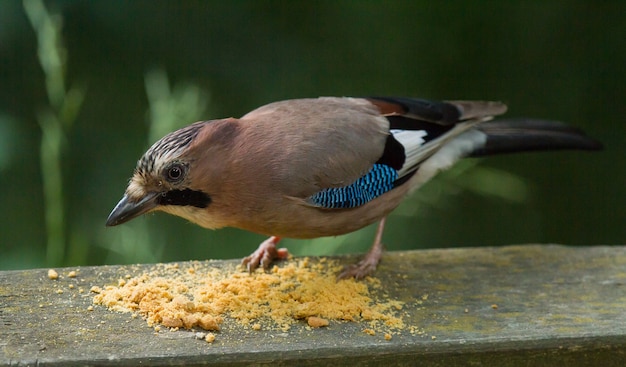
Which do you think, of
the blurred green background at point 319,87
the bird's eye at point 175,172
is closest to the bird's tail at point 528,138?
the blurred green background at point 319,87

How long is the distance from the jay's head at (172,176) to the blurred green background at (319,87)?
129cm

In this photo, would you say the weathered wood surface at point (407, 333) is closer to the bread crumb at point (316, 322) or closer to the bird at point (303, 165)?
the bread crumb at point (316, 322)

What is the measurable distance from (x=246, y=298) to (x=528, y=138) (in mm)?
1684

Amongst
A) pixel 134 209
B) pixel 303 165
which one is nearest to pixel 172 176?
pixel 134 209

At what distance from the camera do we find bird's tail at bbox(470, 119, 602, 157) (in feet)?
12.8

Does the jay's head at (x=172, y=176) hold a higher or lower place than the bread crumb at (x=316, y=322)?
higher

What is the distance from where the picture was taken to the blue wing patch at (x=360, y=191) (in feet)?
10.3

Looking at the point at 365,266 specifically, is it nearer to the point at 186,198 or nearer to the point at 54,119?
the point at 186,198

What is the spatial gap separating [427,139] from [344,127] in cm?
46

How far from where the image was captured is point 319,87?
4.94 metres

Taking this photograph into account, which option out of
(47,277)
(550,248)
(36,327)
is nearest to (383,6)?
(550,248)

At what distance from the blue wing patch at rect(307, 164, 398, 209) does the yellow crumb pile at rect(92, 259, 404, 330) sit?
31cm

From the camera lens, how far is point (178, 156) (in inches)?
109

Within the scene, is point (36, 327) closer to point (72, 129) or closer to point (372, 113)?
point (372, 113)
